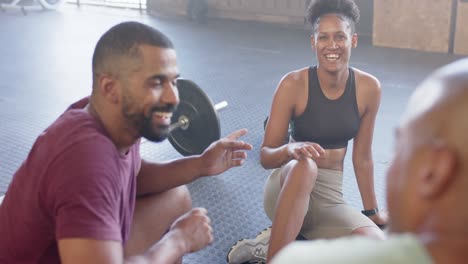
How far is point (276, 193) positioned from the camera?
6.81ft

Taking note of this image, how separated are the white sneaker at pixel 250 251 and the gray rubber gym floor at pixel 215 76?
0.09 metres

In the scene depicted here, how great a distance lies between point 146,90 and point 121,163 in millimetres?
183

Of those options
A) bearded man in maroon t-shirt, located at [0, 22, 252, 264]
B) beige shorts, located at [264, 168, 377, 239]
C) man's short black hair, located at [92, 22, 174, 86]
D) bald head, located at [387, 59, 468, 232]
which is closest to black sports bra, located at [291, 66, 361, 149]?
beige shorts, located at [264, 168, 377, 239]

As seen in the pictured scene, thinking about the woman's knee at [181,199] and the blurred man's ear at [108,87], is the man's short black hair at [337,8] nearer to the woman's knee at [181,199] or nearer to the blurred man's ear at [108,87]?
the woman's knee at [181,199]

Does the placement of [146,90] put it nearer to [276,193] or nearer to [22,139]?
[276,193]

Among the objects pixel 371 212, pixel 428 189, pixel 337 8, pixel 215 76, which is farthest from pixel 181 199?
pixel 215 76

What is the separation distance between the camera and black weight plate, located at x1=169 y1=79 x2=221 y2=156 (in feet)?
9.66

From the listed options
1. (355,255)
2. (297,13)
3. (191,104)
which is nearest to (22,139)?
(191,104)

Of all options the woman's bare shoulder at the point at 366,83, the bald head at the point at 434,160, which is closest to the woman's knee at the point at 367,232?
the woman's bare shoulder at the point at 366,83

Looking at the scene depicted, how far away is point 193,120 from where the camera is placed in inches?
118

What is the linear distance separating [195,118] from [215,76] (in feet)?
6.10

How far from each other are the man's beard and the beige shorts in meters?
0.61

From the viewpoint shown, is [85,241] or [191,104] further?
[191,104]

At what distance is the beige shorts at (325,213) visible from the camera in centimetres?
204
